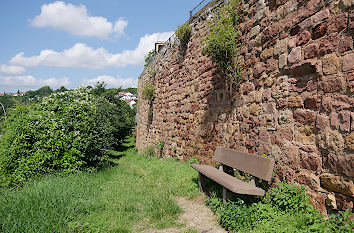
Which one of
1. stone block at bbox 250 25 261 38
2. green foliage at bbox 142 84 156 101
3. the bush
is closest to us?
stone block at bbox 250 25 261 38

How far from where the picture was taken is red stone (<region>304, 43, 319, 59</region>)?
2.92 meters

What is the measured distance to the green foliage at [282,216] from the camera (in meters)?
2.46

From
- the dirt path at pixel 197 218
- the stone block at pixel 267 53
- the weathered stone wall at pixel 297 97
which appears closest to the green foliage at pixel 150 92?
the weathered stone wall at pixel 297 97

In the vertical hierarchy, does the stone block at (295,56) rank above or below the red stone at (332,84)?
above

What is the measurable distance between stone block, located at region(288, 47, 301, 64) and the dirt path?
7.63ft

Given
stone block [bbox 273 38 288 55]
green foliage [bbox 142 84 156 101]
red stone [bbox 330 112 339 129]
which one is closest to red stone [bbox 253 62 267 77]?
stone block [bbox 273 38 288 55]

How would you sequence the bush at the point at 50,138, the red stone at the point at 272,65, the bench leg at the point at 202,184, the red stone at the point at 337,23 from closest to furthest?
1. the red stone at the point at 337,23
2. the red stone at the point at 272,65
3. the bench leg at the point at 202,184
4. the bush at the point at 50,138

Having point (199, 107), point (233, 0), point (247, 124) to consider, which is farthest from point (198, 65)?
point (247, 124)

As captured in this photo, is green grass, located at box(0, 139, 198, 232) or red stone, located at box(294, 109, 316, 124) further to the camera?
green grass, located at box(0, 139, 198, 232)

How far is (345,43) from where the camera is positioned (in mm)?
2557

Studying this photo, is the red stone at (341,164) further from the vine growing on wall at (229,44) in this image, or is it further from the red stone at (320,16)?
the vine growing on wall at (229,44)

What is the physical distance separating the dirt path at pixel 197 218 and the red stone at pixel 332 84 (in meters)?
2.06

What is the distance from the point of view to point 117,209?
380 centimetres

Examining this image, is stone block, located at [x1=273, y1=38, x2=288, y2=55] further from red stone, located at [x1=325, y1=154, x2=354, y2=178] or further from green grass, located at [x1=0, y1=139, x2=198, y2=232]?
green grass, located at [x1=0, y1=139, x2=198, y2=232]
